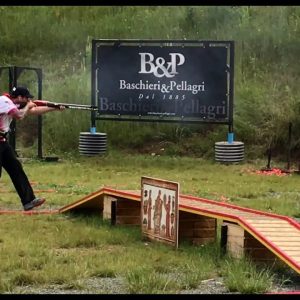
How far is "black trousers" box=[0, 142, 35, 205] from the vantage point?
920 centimetres

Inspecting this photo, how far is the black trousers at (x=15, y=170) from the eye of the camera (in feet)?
30.2

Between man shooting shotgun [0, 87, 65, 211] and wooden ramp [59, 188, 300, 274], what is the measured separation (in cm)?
136

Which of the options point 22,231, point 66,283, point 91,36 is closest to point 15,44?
point 91,36

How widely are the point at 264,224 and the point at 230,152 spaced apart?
9.37m

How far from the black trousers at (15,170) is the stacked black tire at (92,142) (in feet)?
25.1

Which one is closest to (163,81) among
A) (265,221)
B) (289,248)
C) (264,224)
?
(265,221)

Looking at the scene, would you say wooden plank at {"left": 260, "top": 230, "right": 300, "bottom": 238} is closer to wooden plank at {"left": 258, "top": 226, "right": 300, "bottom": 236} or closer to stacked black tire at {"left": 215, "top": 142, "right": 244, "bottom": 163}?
wooden plank at {"left": 258, "top": 226, "right": 300, "bottom": 236}

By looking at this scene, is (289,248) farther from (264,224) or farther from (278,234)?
(264,224)

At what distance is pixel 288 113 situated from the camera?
55.9 feet

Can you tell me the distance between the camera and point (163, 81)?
16469 mm

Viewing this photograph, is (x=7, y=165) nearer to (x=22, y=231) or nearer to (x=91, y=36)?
(x=22, y=231)

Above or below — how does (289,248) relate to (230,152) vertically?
above

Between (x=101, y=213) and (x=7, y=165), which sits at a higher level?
(x=7, y=165)

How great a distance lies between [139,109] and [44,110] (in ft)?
23.0
